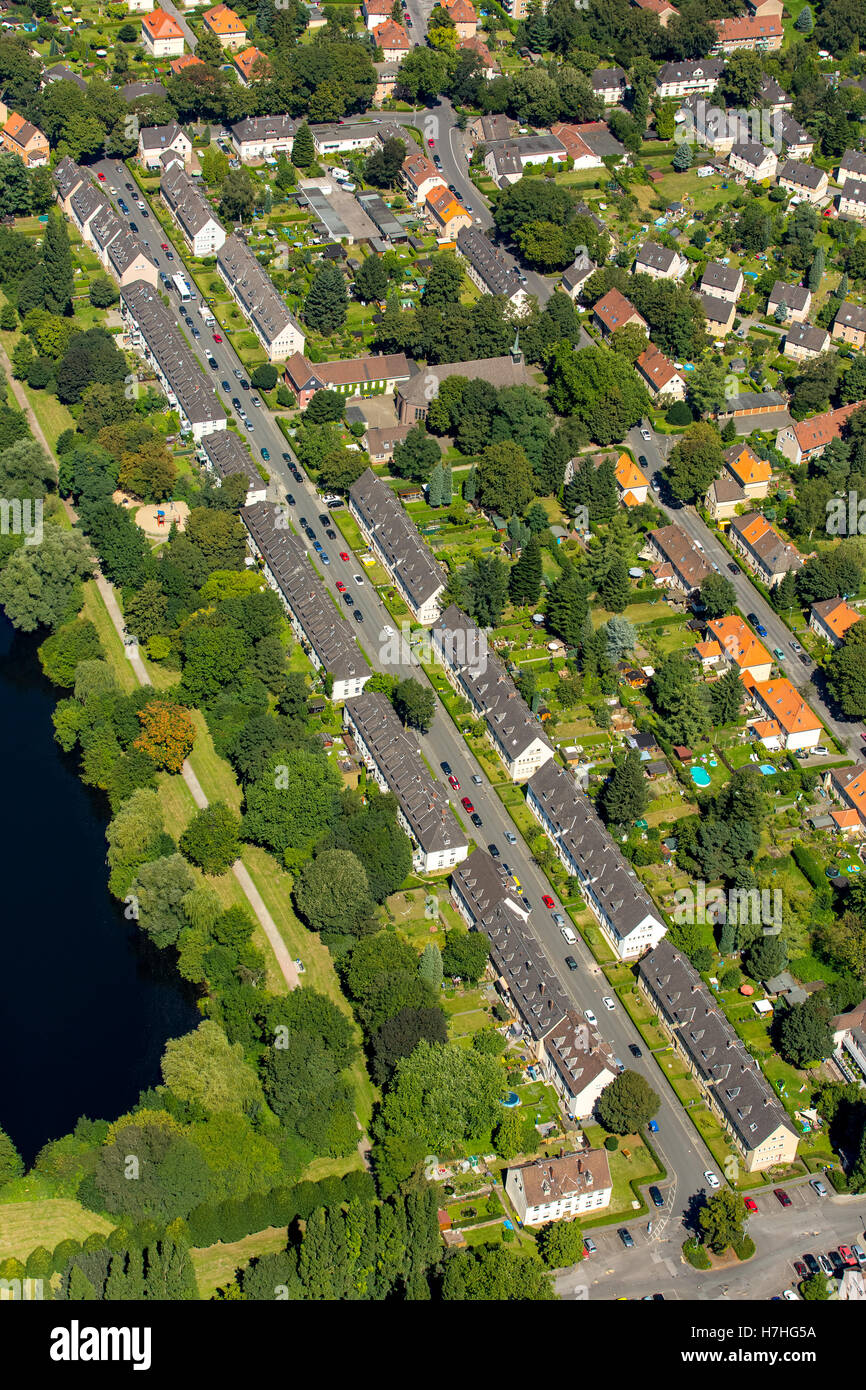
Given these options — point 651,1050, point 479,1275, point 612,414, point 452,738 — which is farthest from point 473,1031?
point 612,414

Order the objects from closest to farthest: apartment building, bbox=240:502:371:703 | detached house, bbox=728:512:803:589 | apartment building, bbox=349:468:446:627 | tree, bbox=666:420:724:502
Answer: apartment building, bbox=240:502:371:703 < apartment building, bbox=349:468:446:627 < detached house, bbox=728:512:803:589 < tree, bbox=666:420:724:502

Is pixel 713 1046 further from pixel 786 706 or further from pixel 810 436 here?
pixel 810 436

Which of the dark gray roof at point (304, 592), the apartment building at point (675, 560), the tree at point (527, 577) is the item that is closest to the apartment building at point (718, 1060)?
the dark gray roof at point (304, 592)

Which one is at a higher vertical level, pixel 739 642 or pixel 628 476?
pixel 628 476

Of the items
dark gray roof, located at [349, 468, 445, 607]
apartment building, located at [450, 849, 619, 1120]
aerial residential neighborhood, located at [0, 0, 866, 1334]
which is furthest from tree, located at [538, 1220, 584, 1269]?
dark gray roof, located at [349, 468, 445, 607]

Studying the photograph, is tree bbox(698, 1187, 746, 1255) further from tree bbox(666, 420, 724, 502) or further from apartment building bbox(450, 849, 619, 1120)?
tree bbox(666, 420, 724, 502)

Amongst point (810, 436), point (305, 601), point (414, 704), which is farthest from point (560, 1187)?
point (810, 436)

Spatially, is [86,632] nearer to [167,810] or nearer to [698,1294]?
[167,810]
